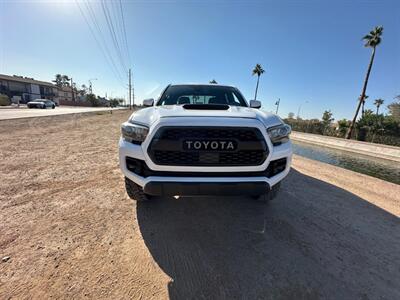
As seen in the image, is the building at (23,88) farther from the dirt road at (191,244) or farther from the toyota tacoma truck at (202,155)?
the toyota tacoma truck at (202,155)

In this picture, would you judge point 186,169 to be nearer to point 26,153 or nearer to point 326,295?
point 326,295

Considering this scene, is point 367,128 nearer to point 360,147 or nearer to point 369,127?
point 369,127

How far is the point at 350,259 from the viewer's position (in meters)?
1.92

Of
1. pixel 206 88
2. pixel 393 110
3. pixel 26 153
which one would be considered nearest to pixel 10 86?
pixel 26 153

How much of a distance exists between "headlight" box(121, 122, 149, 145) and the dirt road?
1025 mm

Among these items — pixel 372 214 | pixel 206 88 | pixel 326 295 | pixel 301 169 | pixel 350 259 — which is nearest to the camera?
pixel 326 295

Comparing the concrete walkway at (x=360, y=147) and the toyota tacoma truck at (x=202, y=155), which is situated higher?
the toyota tacoma truck at (x=202, y=155)

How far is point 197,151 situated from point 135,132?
72 cm

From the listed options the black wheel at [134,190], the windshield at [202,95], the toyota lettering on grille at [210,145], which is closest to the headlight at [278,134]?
the toyota lettering on grille at [210,145]

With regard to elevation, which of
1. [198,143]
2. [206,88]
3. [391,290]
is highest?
[206,88]

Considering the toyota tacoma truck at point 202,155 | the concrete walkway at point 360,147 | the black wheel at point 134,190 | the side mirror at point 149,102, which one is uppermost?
the side mirror at point 149,102

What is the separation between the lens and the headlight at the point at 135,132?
2053mm

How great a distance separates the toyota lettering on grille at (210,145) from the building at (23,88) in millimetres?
63922

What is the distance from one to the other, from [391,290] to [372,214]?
1.57 meters
